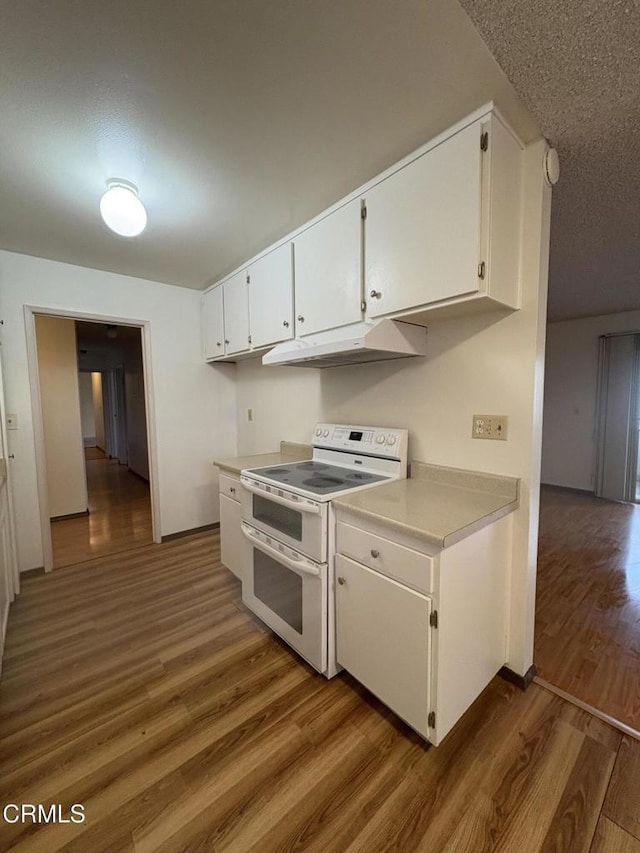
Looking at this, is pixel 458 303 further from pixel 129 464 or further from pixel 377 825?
pixel 129 464

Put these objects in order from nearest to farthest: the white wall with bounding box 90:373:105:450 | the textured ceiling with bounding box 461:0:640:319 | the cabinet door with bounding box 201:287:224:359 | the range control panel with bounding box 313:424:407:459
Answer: the textured ceiling with bounding box 461:0:640:319 < the range control panel with bounding box 313:424:407:459 < the cabinet door with bounding box 201:287:224:359 < the white wall with bounding box 90:373:105:450

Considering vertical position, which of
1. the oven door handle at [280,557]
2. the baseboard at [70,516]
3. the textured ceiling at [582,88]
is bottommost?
the baseboard at [70,516]

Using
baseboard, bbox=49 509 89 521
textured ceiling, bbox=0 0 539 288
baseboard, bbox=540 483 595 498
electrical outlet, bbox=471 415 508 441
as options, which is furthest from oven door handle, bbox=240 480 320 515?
baseboard, bbox=540 483 595 498

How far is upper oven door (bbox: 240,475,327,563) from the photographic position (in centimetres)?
150

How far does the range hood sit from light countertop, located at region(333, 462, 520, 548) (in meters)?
0.64

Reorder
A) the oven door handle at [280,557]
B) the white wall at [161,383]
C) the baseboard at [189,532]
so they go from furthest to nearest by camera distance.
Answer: the baseboard at [189,532] < the white wall at [161,383] < the oven door handle at [280,557]

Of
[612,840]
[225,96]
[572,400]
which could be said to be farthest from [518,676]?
[572,400]

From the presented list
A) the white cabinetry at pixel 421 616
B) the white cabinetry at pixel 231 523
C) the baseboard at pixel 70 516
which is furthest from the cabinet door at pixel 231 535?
the baseboard at pixel 70 516

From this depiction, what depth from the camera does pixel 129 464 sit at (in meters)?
6.54

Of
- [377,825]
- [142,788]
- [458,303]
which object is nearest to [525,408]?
[458,303]

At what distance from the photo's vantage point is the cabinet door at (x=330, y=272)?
1.74 meters

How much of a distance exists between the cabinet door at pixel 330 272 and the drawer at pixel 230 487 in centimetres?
104

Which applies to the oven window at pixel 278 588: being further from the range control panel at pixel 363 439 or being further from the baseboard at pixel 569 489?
the baseboard at pixel 569 489

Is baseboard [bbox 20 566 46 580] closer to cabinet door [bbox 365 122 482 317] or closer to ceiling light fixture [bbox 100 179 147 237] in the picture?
ceiling light fixture [bbox 100 179 147 237]
